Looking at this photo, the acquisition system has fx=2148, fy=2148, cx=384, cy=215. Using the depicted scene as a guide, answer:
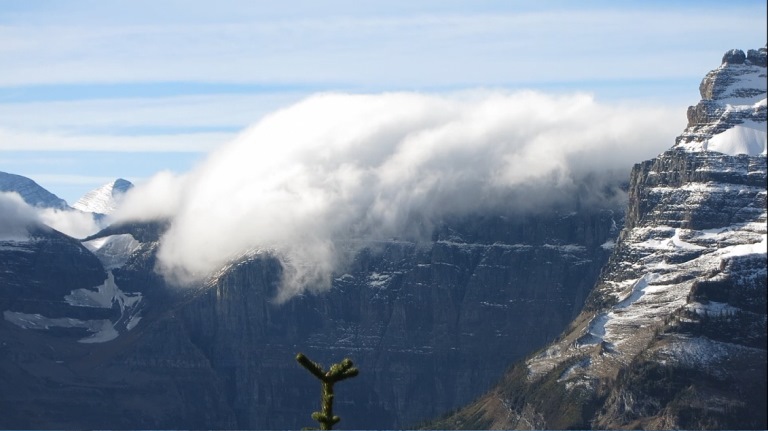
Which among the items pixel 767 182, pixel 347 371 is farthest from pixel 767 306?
pixel 347 371

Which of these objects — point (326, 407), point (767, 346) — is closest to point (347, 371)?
point (326, 407)

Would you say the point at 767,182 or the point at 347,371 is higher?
the point at 767,182

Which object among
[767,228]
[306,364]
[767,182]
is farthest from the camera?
[767,182]

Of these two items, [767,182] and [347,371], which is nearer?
[347,371]

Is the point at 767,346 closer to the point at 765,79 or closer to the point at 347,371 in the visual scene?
the point at 765,79

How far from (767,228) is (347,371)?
3775cm

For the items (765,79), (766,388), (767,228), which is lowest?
(766,388)

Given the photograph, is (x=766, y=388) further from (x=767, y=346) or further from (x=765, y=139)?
(x=765, y=139)

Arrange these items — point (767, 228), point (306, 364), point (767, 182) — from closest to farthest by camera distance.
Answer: point (306, 364) → point (767, 228) → point (767, 182)

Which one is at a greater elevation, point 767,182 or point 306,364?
point 767,182

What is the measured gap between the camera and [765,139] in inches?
7264

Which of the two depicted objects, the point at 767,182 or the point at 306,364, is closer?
the point at 306,364

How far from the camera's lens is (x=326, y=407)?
6619 inches

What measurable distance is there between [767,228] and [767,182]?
496 inches
